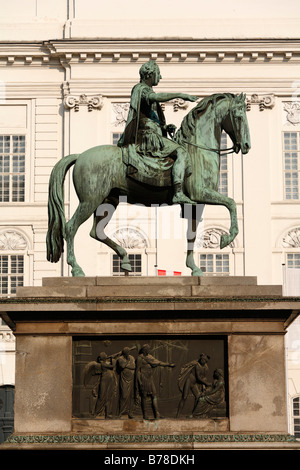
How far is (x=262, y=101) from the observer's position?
136 ft

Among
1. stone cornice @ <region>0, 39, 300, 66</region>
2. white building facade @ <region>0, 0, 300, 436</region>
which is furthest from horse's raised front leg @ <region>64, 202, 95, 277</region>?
stone cornice @ <region>0, 39, 300, 66</region>

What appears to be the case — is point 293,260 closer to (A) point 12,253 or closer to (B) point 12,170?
(A) point 12,253

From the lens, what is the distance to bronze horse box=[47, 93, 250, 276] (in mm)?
18797

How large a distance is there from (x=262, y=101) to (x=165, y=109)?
314 centimetres

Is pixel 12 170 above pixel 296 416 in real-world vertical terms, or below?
above

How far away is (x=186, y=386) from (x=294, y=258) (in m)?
23.8

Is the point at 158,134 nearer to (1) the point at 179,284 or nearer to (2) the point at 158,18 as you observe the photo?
(1) the point at 179,284

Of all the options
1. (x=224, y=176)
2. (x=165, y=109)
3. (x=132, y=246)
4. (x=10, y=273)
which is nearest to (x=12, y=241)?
(x=10, y=273)

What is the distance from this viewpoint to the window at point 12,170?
135ft

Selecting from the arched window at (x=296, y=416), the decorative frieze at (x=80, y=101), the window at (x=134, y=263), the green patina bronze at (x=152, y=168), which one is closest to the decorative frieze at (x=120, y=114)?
the decorative frieze at (x=80, y=101)

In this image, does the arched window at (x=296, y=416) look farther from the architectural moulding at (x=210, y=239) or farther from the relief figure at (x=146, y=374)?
the relief figure at (x=146, y=374)

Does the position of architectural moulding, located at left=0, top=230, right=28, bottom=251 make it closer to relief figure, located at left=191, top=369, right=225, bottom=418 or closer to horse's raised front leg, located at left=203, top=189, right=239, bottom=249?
horse's raised front leg, located at left=203, top=189, right=239, bottom=249

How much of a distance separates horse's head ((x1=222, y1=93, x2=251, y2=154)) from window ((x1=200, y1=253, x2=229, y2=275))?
21.0m
